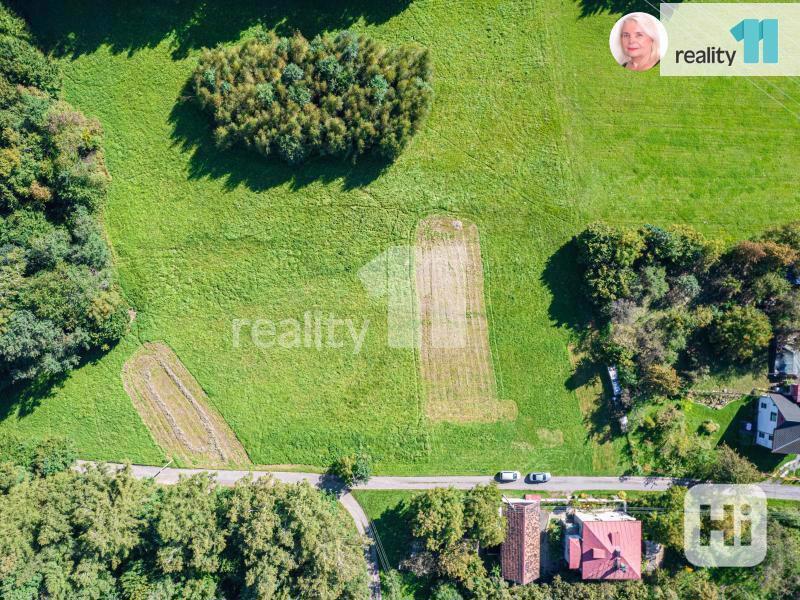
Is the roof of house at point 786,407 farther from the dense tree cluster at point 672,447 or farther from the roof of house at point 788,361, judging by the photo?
the dense tree cluster at point 672,447

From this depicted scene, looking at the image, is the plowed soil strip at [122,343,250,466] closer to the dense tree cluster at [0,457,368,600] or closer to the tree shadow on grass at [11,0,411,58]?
the dense tree cluster at [0,457,368,600]

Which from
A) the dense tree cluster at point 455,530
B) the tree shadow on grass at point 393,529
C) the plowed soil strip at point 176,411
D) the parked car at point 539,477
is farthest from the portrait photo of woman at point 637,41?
the plowed soil strip at point 176,411

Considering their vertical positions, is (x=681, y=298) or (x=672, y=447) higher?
(x=681, y=298)

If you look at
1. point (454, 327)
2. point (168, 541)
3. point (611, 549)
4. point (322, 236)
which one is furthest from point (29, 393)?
point (611, 549)

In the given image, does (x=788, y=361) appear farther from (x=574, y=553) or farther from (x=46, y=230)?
(x=46, y=230)

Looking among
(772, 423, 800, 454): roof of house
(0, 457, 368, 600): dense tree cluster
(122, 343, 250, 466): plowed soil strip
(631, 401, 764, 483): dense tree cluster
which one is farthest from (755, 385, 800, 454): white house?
(122, 343, 250, 466): plowed soil strip

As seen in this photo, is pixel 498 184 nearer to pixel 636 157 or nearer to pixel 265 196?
pixel 636 157
